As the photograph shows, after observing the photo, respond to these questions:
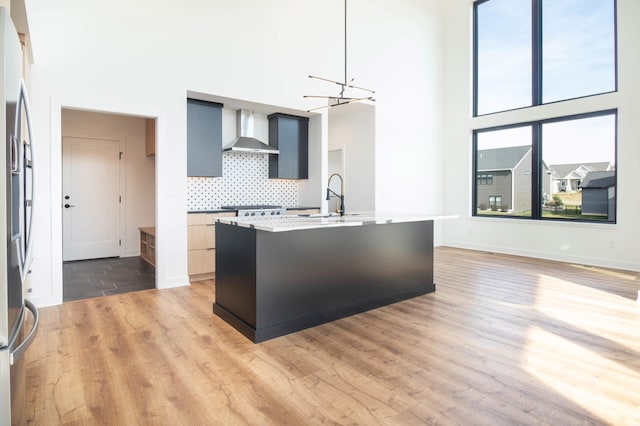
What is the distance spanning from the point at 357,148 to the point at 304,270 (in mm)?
4260

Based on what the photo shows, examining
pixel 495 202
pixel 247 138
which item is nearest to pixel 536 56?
pixel 495 202

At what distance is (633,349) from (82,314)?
4403 mm

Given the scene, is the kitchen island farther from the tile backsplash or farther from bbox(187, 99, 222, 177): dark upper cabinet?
the tile backsplash

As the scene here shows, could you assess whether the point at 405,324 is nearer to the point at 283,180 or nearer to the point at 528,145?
the point at 283,180

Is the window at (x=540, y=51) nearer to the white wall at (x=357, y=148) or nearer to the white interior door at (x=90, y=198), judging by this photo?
the white wall at (x=357, y=148)

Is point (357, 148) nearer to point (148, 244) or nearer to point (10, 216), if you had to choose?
point (148, 244)

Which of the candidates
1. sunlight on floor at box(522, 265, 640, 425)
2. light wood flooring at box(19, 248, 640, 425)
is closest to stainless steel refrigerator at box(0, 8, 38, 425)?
light wood flooring at box(19, 248, 640, 425)

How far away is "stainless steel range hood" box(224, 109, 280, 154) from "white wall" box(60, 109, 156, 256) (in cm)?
206

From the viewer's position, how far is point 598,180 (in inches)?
226

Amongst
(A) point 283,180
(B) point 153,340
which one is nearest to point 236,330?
(B) point 153,340

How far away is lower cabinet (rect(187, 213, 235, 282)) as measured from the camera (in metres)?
4.62

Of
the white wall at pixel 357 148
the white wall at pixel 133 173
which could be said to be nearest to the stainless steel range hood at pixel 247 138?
the white wall at pixel 357 148

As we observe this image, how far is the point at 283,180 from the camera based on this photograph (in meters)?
6.21

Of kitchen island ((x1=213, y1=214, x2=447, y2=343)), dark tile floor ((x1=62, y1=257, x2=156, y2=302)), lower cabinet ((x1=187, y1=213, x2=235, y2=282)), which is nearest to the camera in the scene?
kitchen island ((x1=213, y1=214, x2=447, y2=343))
